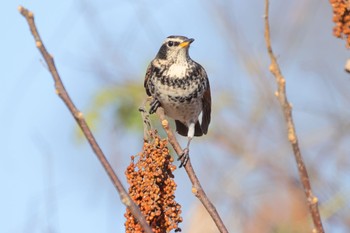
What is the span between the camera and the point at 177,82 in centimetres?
481

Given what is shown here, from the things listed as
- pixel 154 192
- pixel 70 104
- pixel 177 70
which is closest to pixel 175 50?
pixel 177 70

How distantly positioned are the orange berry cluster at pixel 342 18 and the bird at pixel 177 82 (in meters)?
2.20

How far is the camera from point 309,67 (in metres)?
5.82

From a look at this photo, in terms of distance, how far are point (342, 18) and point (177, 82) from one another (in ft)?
7.51

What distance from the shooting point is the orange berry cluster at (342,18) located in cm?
258

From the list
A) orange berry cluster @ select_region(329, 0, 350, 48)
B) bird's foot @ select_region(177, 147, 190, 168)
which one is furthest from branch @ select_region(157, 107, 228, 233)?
orange berry cluster @ select_region(329, 0, 350, 48)

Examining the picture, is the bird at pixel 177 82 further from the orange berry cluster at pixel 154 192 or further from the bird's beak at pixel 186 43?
the orange berry cluster at pixel 154 192

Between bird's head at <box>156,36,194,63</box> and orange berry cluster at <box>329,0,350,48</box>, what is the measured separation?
91.5 inches

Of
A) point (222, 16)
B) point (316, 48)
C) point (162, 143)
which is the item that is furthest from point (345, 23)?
point (316, 48)

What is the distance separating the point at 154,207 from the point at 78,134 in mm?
3588

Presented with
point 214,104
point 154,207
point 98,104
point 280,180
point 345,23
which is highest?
point 98,104

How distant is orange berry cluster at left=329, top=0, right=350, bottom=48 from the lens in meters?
2.58

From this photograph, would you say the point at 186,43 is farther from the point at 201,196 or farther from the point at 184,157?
the point at 201,196

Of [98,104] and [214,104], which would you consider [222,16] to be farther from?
[98,104]
